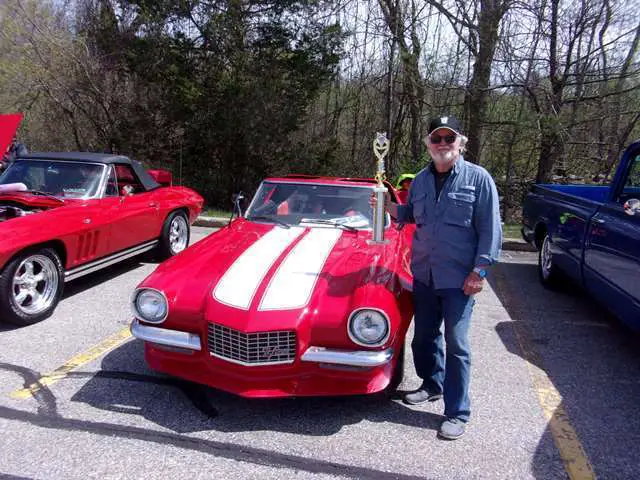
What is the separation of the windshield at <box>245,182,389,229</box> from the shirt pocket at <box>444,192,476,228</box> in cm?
155

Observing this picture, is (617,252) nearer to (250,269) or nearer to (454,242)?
(454,242)

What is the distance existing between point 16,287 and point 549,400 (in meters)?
4.36

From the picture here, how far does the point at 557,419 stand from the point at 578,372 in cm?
91

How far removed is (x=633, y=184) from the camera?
4844 mm

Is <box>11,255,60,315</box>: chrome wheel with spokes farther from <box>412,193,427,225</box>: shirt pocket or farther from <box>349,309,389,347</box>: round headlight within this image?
<box>412,193,427,225</box>: shirt pocket

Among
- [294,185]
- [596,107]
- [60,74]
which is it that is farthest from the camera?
[60,74]

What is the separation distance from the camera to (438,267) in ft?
9.86

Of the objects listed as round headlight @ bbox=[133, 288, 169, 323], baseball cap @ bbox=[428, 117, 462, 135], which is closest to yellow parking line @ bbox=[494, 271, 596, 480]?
baseball cap @ bbox=[428, 117, 462, 135]

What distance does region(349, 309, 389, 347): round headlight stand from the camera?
2.94 m

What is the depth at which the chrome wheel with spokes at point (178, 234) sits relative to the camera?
7005mm

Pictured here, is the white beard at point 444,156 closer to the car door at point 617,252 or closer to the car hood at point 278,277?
the car hood at point 278,277

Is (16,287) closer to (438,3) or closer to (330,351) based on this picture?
(330,351)

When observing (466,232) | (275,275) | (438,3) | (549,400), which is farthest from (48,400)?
(438,3)

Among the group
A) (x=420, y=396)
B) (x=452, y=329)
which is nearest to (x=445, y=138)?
(x=452, y=329)
